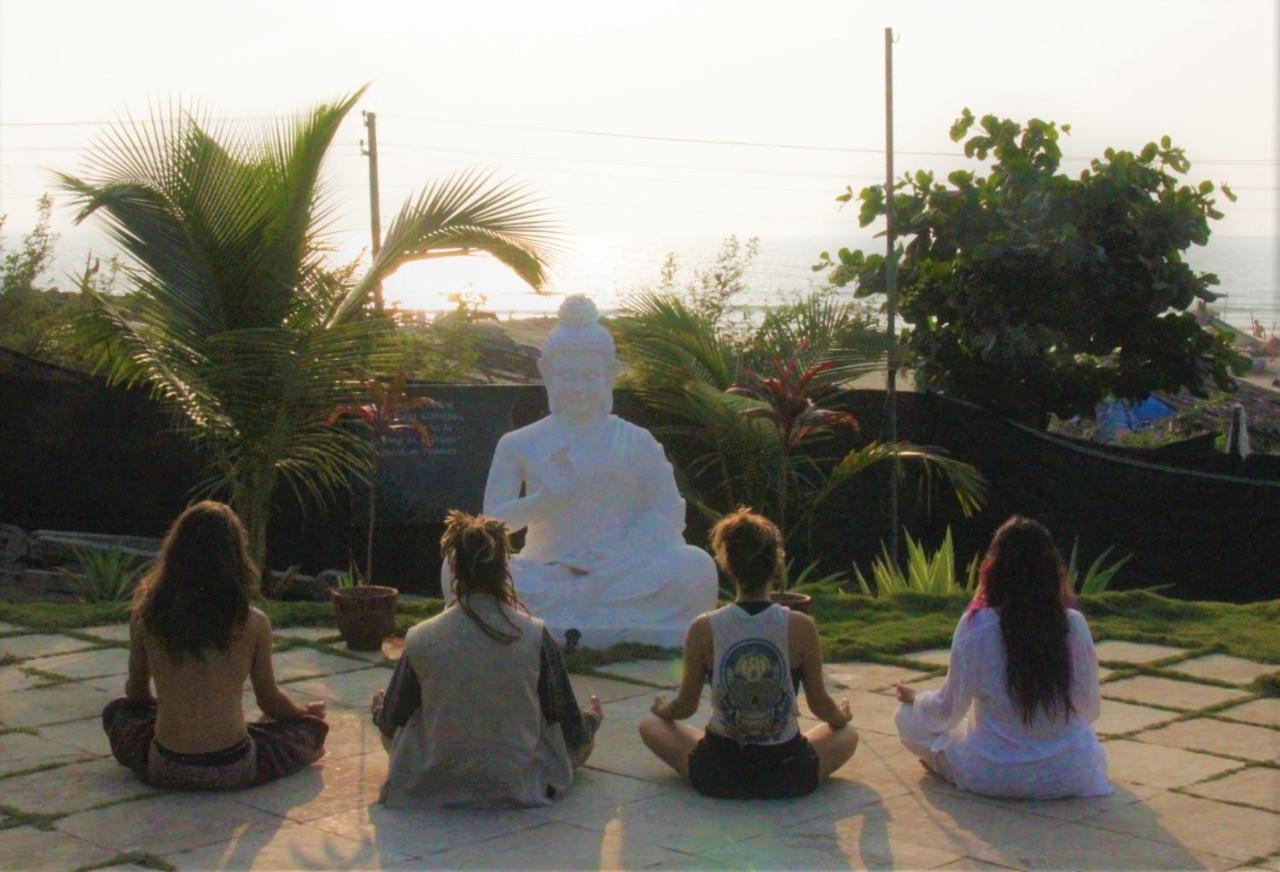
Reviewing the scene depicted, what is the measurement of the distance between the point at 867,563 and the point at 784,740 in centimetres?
637

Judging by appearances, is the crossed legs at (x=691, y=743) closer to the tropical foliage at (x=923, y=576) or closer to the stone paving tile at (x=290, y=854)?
the stone paving tile at (x=290, y=854)

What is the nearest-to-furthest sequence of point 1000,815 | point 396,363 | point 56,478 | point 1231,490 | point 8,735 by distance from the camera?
1. point 1000,815
2. point 8,735
3. point 396,363
4. point 1231,490
5. point 56,478

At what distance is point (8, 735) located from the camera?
18.7 ft

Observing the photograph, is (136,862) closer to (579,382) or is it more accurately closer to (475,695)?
(475,695)

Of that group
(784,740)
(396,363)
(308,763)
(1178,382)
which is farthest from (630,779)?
(1178,382)

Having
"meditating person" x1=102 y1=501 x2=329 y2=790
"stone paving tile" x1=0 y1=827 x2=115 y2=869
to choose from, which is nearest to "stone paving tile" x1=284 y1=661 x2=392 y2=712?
"meditating person" x1=102 y1=501 x2=329 y2=790

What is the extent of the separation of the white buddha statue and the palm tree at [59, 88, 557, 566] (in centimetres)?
105

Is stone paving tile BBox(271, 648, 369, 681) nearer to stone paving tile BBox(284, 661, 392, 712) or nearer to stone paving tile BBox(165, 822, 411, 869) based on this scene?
stone paving tile BBox(284, 661, 392, 712)

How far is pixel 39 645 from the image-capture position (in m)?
7.47

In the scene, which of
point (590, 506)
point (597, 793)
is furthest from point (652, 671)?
point (597, 793)

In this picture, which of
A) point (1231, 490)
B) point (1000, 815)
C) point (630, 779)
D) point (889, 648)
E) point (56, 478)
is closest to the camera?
point (1000, 815)

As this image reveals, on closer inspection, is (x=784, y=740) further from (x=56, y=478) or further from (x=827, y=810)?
(x=56, y=478)

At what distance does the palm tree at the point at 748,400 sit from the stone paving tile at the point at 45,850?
5.42m

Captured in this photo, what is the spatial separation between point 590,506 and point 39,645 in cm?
286
